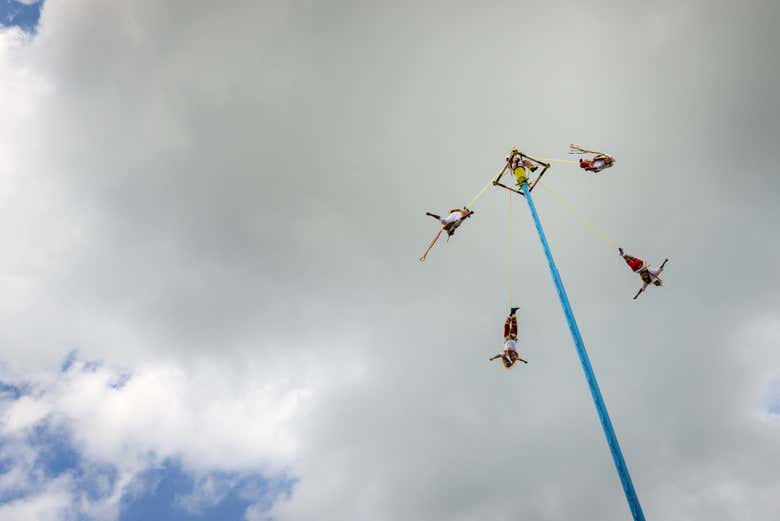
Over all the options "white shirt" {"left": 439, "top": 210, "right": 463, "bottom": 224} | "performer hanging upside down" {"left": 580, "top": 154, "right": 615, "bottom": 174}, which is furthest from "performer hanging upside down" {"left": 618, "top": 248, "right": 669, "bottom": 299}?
"white shirt" {"left": 439, "top": 210, "right": 463, "bottom": 224}

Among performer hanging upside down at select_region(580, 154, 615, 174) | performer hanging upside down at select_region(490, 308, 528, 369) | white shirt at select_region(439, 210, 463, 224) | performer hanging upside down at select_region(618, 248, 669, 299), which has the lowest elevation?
performer hanging upside down at select_region(490, 308, 528, 369)

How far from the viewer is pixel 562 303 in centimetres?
1353

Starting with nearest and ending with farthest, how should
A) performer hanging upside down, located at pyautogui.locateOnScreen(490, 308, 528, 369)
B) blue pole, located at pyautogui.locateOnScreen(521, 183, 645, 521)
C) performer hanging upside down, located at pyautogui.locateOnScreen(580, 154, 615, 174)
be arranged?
blue pole, located at pyautogui.locateOnScreen(521, 183, 645, 521) → performer hanging upside down, located at pyautogui.locateOnScreen(490, 308, 528, 369) → performer hanging upside down, located at pyautogui.locateOnScreen(580, 154, 615, 174)

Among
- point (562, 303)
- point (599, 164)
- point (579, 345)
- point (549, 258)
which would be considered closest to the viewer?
point (579, 345)

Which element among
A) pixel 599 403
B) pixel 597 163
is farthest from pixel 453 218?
pixel 599 403

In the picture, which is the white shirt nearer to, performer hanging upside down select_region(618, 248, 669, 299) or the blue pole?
the blue pole

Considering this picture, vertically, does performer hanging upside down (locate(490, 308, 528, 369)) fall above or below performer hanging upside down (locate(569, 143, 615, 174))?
below

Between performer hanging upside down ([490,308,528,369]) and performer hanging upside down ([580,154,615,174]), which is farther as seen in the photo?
performer hanging upside down ([580,154,615,174])

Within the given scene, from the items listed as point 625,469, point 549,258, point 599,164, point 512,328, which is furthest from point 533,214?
point 625,469

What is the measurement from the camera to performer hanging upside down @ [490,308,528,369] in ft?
56.0

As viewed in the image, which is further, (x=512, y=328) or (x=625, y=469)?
(x=512, y=328)

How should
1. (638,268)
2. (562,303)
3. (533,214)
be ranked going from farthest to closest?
(638,268) < (533,214) < (562,303)

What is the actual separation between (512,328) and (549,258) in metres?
4.57

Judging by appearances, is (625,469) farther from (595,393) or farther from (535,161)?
(535,161)
